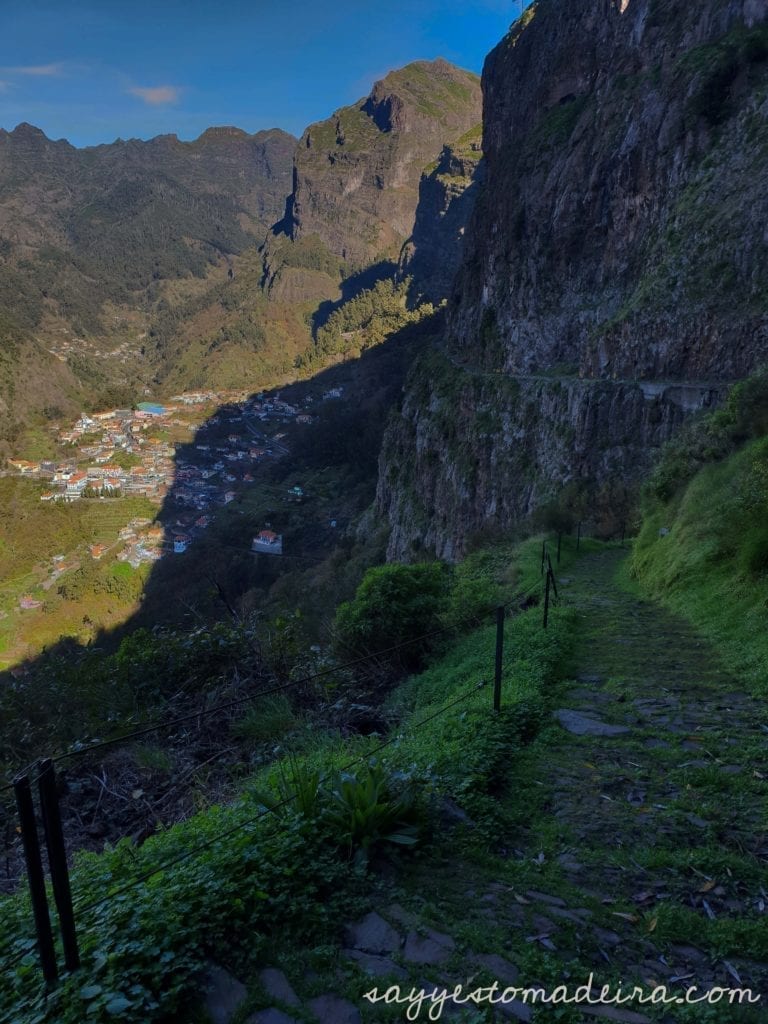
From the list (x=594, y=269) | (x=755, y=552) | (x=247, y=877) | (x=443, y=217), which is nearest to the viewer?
(x=247, y=877)

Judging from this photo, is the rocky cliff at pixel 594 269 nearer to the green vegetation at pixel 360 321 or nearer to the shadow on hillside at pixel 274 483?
the shadow on hillside at pixel 274 483

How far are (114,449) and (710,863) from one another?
9959cm

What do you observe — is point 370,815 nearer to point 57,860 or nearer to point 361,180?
point 57,860

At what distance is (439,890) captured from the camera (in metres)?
2.80

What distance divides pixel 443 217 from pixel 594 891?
13865 centimetres

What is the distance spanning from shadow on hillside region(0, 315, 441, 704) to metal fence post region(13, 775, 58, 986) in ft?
117

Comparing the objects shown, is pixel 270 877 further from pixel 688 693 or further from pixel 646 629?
pixel 646 629

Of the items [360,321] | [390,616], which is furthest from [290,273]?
[390,616]

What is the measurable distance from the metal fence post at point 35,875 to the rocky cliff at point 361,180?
169m

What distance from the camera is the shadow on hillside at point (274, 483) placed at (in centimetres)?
5203

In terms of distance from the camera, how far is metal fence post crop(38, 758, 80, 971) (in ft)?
6.68

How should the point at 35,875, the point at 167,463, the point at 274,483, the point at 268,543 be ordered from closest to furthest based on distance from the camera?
1. the point at 35,875
2. the point at 268,543
3. the point at 274,483
4. the point at 167,463

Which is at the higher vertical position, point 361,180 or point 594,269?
point 361,180

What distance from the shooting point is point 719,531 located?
25.8 ft
